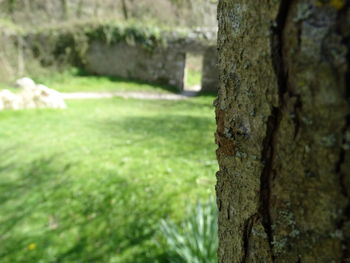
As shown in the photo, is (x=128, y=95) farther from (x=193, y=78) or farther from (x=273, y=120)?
(x=273, y=120)

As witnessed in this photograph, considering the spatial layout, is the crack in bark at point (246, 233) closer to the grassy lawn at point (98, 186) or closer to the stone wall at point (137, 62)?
the grassy lawn at point (98, 186)

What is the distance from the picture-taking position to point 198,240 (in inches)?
106

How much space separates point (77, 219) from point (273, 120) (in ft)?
12.4

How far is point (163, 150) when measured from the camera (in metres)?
5.73

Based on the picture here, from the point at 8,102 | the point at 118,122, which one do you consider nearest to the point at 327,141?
the point at 118,122

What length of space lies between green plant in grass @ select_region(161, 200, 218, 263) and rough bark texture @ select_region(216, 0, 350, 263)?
2.02 metres

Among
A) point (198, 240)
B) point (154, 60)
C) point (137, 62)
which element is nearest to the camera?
point (198, 240)

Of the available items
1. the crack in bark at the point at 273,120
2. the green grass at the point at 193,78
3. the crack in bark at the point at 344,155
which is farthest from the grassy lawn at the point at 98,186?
the green grass at the point at 193,78

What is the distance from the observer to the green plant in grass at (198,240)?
2637 mm

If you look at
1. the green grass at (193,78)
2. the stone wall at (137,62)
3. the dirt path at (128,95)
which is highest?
the stone wall at (137,62)

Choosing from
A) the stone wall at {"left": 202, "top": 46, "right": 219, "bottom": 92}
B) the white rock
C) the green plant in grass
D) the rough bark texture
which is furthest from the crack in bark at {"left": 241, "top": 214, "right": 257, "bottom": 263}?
the stone wall at {"left": 202, "top": 46, "right": 219, "bottom": 92}

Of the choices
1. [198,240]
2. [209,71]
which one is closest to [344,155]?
[198,240]

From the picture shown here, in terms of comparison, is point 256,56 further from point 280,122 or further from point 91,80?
point 91,80

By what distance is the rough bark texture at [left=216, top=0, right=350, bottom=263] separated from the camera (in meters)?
0.50
